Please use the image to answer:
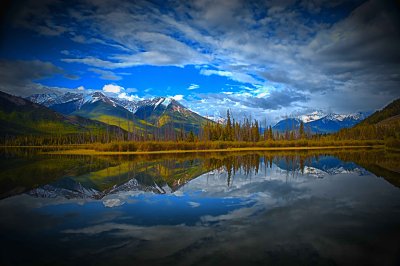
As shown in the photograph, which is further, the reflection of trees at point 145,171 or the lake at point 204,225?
the reflection of trees at point 145,171

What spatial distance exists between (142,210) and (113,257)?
629 centimetres

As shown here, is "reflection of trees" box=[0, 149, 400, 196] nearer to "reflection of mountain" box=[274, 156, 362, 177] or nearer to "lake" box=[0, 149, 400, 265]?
"reflection of mountain" box=[274, 156, 362, 177]

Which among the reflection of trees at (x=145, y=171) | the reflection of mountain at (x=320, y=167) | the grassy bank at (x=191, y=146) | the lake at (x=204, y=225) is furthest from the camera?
the grassy bank at (x=191, y=146)

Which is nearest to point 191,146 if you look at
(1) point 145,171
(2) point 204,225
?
(1) point 145,171

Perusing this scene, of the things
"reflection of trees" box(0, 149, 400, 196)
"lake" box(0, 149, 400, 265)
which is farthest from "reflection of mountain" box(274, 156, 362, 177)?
"lake" box(0, 149, 400, 265)

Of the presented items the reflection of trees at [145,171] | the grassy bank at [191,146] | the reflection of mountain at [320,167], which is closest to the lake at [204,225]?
the reflection of trees at [145,171]

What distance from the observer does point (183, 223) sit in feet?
38.7

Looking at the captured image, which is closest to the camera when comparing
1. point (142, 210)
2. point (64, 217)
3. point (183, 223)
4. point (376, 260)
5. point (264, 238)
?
point (376, 260)

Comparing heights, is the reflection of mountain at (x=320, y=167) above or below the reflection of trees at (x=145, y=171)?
above

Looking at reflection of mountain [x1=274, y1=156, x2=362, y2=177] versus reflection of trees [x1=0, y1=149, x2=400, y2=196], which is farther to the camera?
reflection of mountain [x1=274, y1=156, x2=362, y2=177]

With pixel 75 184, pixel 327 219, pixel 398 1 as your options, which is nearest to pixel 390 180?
pixel 398 1

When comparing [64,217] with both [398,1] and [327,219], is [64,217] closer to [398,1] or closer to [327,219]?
[327,219]

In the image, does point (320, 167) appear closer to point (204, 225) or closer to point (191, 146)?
point (204, 225)

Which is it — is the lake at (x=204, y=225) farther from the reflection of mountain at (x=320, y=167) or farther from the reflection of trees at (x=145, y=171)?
the reflection of mountain at (x=320, y=167)
